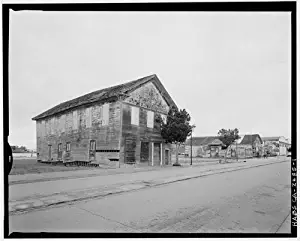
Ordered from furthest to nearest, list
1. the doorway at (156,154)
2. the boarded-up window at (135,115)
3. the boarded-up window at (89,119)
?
the doorway at (156,154) → the boarded-up window at (135,115) → the boarded-up window at (89,119)

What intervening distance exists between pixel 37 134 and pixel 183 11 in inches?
89.8

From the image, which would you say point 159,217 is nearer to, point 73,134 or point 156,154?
point 73,134

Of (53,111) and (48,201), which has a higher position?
(53,111)

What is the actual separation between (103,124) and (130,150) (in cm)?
385

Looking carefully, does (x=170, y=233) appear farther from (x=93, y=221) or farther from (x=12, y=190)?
(x=12, y=190)

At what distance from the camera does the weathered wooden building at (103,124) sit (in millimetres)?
3652

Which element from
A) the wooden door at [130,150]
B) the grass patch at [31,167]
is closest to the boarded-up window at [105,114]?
the grass patch at [31,167]

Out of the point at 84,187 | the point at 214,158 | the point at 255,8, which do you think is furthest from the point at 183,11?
the point at 214,158

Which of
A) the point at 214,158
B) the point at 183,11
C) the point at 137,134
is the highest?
the point at 183,11

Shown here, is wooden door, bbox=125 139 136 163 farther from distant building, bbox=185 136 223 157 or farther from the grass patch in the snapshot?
the grass patch

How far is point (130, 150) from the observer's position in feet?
31.1

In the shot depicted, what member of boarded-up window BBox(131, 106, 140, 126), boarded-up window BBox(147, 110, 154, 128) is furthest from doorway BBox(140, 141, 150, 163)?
boarded-up window BBox(131, 106, 140, 126)

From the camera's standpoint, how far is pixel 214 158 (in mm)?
9914

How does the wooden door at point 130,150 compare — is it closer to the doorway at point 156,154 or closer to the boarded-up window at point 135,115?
the boarded-up window at point 135,115
